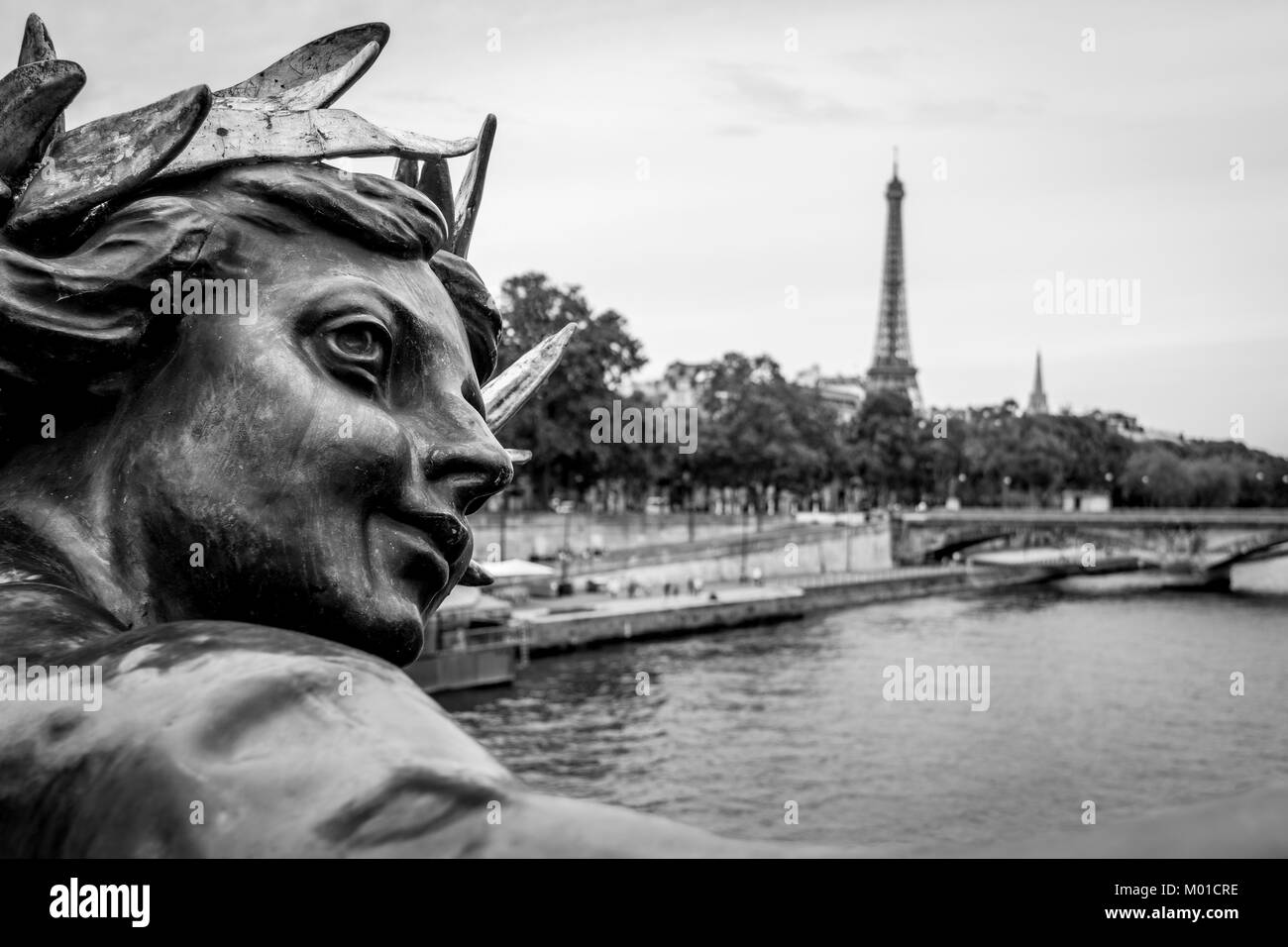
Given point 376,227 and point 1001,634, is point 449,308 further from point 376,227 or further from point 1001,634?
point 1001,634

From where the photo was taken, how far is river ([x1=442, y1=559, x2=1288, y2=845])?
77.3 ft

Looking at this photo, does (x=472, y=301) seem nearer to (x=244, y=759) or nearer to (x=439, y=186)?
(x=439, y=186)

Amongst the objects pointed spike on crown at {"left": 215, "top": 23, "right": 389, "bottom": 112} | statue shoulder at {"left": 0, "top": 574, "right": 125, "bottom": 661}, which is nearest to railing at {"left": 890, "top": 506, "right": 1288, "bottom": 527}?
pointed spike on crown at {"left": 215, "top": 23, "right": 389, "bottom": 112}

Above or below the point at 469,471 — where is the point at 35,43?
above

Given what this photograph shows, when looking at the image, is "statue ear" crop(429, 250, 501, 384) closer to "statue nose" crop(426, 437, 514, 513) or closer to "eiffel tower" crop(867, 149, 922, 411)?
"statue nose" crop(426, 437, 514, 513)

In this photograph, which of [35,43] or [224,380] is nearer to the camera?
[224,380]

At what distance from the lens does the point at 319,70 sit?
66.1 inches

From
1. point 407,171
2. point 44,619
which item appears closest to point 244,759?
point 44,619

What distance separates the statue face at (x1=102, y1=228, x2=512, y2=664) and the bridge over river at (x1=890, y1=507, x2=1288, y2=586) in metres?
69.7

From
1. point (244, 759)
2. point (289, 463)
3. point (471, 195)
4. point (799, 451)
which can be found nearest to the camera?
point (244, 759)

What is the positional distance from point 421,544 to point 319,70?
632 mm

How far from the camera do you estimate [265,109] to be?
1505 mm

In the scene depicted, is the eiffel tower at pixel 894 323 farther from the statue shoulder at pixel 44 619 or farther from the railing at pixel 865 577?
the statue shoulder at pixel 44 619

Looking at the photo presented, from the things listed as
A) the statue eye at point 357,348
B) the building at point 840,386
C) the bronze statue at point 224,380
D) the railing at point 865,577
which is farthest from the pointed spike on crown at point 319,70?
the building at point 840,386
